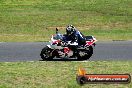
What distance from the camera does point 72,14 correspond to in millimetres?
36969

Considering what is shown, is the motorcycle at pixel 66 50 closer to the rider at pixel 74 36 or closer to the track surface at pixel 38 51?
the rider at pixel 74 36

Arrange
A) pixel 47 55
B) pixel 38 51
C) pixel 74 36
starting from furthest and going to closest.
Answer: pixel 38 51, pixel 47 55, pixel 74 36

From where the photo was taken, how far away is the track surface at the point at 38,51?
20.2m

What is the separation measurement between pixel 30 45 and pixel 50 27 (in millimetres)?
9344

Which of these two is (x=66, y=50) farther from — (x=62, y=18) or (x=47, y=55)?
(x=62, y=18)

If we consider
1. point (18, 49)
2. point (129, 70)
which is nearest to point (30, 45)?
point (18, 49)

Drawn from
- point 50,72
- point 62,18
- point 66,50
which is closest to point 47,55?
point 66,50

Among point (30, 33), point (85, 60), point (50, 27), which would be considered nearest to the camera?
point (85, 60)

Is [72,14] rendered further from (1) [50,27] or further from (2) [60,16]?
(1) [50,27]

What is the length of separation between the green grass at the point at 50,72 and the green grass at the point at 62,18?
10.0 m

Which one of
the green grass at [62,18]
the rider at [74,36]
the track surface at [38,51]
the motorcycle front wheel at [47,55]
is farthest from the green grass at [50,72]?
the green grass at [62,18]

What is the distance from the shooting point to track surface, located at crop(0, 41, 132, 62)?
66.1 feet

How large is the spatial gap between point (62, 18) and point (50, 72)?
2057 cm

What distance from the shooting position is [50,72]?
15438mm
